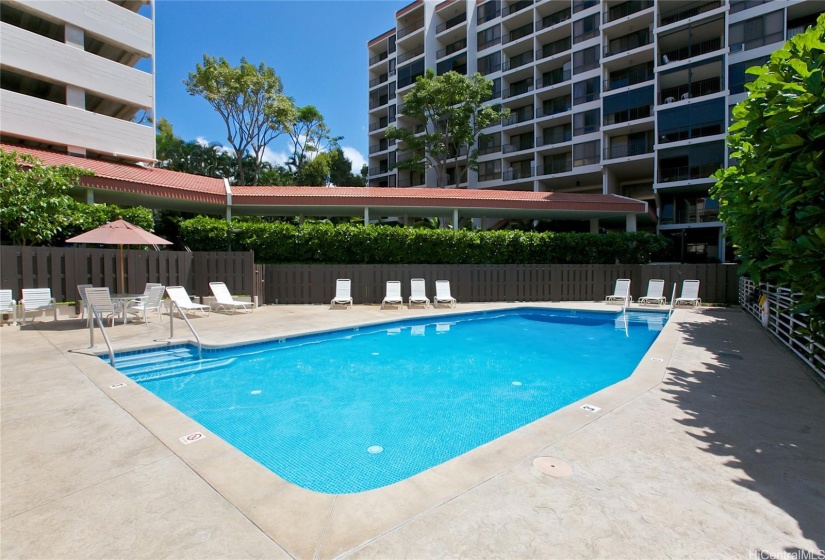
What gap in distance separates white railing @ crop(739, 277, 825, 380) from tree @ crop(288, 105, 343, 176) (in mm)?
38214

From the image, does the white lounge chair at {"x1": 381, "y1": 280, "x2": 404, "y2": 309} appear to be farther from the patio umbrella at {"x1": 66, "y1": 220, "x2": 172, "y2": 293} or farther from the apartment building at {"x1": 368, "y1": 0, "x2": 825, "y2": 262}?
the apartment building at {"x1": 368, "y1": 0, "x2": 825, "y2": 262}

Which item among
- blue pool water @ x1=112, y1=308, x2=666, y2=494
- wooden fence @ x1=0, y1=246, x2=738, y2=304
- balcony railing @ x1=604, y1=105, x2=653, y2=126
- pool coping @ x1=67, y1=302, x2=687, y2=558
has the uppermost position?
balcony railing @ x1=604, y1=105, x2=653, y2=126

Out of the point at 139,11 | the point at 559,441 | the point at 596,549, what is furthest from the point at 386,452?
the point at 139,11

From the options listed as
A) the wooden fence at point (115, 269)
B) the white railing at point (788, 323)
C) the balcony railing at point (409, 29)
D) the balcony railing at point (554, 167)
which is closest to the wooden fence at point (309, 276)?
the wooden fence at point (115, 269)

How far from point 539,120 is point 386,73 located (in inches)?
903

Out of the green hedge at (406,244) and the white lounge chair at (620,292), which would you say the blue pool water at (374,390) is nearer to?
the white lounge chair at (620,292)

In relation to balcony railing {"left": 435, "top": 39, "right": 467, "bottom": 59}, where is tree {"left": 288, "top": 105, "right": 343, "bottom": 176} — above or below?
below

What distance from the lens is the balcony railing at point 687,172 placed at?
86.3 ft

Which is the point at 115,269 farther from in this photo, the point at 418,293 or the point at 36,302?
the point at 418,293

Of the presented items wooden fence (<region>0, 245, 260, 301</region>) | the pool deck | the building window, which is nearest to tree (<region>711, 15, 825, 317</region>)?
the pool deck

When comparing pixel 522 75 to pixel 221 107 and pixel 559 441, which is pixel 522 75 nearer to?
pixel 221 107

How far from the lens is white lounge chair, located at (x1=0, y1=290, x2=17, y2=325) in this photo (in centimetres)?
956

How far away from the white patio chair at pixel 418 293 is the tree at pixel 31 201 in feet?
35.4

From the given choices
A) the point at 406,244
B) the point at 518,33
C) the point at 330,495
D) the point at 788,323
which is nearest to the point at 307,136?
the point at 518,33
